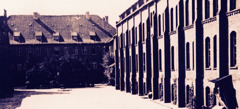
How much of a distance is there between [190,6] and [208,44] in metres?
3.95

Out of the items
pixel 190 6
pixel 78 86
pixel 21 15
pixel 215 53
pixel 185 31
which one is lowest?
pixel 78 86

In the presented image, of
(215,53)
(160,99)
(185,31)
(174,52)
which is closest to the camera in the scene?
(215,53)

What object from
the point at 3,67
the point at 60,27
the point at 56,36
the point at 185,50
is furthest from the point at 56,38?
the point at 185,50

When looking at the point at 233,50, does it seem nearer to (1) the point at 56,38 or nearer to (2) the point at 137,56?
(2) the point at 137,56

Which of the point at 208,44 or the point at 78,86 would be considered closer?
the point at 208,44

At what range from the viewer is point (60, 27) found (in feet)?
241

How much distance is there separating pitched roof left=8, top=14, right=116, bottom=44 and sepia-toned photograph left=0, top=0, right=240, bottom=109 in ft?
0.65

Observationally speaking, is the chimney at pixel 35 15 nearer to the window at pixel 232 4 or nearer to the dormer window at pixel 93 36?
the dormer window at pixel 93 36

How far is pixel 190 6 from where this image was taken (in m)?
27.4

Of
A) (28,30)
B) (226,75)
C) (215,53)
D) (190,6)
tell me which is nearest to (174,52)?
(190,6)

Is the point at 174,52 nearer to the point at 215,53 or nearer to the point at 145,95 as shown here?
the point at 215,53

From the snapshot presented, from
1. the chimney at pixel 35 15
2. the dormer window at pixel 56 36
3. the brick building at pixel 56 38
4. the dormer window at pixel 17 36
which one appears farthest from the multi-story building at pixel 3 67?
the chimney at pixel 35 15

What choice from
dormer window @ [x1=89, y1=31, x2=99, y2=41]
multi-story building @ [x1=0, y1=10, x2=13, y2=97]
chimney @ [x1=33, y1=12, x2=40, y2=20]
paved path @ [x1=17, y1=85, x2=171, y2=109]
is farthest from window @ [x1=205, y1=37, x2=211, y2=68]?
chimney @ [x1=33, y1=12, x2=40, y2=20]

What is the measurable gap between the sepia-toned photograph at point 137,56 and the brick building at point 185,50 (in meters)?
0.06
